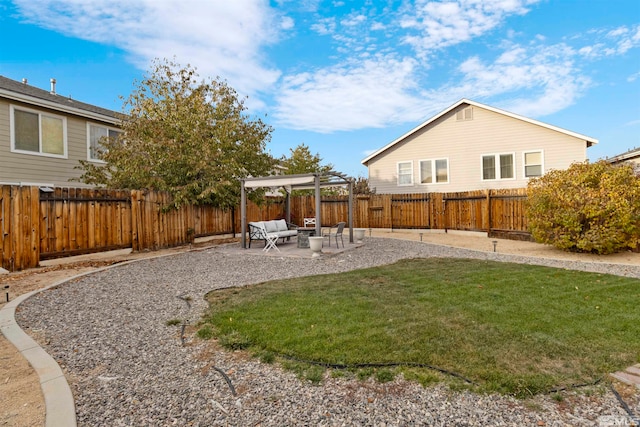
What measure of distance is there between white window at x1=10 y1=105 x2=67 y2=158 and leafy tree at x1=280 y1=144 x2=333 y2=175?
21.3m

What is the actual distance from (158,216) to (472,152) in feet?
47.0

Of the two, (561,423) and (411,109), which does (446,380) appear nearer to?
(561,423)

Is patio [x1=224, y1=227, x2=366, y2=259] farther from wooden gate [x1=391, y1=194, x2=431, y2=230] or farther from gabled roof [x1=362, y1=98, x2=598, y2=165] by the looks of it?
gabled roof [x1=362, y1=98, x2=598, y2=165]

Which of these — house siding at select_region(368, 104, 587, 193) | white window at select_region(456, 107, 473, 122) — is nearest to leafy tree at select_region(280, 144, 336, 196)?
house siding at select_region(368, 104, 587, 193)

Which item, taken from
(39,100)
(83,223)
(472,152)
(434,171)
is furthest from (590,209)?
(39,100)

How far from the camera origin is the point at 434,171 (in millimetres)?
17844

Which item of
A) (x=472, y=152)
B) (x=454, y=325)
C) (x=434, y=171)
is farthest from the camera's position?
(x=434, y=171)

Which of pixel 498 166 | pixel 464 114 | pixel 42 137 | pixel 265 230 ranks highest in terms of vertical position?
pixel 464 114

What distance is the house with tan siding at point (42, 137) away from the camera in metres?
10.9

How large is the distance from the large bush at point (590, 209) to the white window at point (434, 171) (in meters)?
7.26

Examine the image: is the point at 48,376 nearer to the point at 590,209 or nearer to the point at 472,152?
the point at 590,209

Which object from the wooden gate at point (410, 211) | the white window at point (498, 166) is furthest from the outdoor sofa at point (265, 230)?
the white window at point (498, 166)

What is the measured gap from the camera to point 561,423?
2.24 meters

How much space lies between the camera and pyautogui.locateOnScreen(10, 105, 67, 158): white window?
11180 mm
